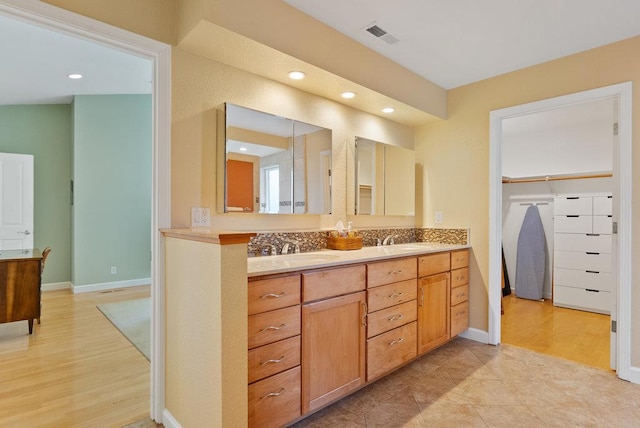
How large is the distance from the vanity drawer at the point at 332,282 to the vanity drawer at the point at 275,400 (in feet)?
1.32

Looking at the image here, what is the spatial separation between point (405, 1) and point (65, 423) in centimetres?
318

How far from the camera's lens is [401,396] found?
2.18 m

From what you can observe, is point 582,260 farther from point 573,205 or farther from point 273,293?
point 273,293

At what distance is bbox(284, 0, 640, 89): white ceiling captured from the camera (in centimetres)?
205

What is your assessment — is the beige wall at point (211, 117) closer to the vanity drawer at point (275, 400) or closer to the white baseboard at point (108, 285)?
the vanity drawer at point (275, 400)

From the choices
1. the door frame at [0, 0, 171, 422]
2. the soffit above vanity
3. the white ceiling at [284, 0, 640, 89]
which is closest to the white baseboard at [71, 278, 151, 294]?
the door frame at [0, 0, 171, 422]

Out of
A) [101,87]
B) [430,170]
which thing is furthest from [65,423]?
[101,87]

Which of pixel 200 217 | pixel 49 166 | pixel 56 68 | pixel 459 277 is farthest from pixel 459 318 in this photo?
pixel 49 166

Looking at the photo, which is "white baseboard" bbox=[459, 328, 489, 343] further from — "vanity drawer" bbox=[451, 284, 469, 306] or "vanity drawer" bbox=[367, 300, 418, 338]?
"vanity drawer" bbox=[367, 300, 418, 338]

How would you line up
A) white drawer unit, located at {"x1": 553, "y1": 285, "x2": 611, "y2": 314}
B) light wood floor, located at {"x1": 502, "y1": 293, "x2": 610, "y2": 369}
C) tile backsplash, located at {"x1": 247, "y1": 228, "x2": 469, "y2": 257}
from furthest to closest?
white drawer unit, located at {"x1": 553, "y1": 285, "x2": 611, "y2": 314} → light wood floor, located at {"x1": 502, "y1": 293, "x2": 610, "y2": 369} → tile backsplash, located at {"x1": 247, "y1": 228, "x2": 469, "y2": 257}

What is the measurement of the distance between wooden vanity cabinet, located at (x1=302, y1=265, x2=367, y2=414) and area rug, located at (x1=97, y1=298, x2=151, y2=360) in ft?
5.65

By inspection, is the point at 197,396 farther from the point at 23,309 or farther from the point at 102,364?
the point at 23,309

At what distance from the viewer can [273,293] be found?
166cm

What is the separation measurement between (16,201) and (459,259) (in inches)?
238
